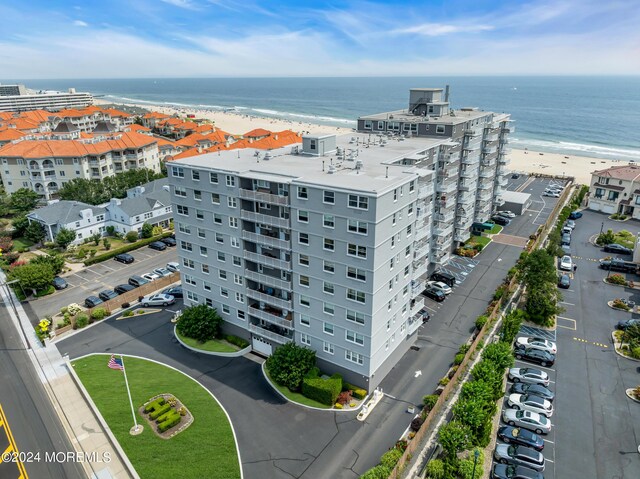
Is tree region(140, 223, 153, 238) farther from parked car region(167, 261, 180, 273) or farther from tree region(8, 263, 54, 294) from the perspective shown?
tree region(8, 263, 54, 294)

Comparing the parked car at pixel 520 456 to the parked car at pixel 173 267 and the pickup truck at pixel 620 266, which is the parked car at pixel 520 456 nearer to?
the pickup truck at pixel 620 266

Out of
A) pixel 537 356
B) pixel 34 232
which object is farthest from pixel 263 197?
pixel 34 232

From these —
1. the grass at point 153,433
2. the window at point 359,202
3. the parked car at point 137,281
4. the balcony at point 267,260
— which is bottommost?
the grass at point 153,433

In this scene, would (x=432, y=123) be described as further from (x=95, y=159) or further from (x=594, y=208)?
(x=95, y=159)

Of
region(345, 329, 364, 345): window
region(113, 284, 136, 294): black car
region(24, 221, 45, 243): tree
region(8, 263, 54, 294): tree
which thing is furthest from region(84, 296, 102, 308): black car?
region(345, 329, 364, 345): window

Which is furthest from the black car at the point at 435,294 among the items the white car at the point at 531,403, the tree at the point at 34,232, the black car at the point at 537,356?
the tree at the point at 34,232

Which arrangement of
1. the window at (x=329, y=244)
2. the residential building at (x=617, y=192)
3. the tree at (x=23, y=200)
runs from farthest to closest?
the tree at (x=23, y=200), the residential building at (x=617, y=192), the window at (x=329, y=244)

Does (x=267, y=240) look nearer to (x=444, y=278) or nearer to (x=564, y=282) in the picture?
(x=444, y=278)
